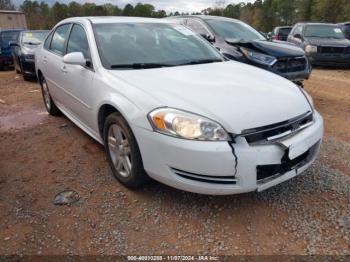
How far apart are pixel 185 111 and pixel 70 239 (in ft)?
4.27

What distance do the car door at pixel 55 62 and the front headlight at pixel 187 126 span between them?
2253mm

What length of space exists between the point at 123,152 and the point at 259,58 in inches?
144

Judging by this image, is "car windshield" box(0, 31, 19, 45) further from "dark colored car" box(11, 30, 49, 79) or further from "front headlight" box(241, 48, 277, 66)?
"front headlight" box(241, 48, 277, 66)

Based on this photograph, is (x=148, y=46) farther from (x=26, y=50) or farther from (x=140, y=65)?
(x=26, y=50)

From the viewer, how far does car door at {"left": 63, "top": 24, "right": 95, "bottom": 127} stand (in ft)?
11.6

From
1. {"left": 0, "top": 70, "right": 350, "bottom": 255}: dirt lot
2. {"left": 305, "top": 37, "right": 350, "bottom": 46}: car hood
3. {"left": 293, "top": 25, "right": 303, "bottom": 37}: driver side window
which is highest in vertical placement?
{"left": 293, "top": 25, "right": 303, "bottom": 37}: driver side window

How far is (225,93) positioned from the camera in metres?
2.79

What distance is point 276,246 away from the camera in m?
2.43

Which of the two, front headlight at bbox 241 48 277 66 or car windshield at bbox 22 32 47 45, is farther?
car windshield at bbox 22 32 47 45

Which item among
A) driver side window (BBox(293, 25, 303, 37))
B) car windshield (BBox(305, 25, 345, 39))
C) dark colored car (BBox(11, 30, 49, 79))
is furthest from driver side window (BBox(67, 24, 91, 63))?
driver side window (BBox(293, 25, 303, 37))

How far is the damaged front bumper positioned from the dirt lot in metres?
0.33

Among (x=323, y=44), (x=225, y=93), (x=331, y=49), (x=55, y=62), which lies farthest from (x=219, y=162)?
(x=331, y=49)

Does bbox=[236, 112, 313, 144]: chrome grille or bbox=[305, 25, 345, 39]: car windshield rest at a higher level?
bbox=[305, 25, 345, 39]: car windshield

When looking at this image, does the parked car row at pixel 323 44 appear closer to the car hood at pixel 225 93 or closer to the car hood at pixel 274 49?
the car hood at pixel 274 49
